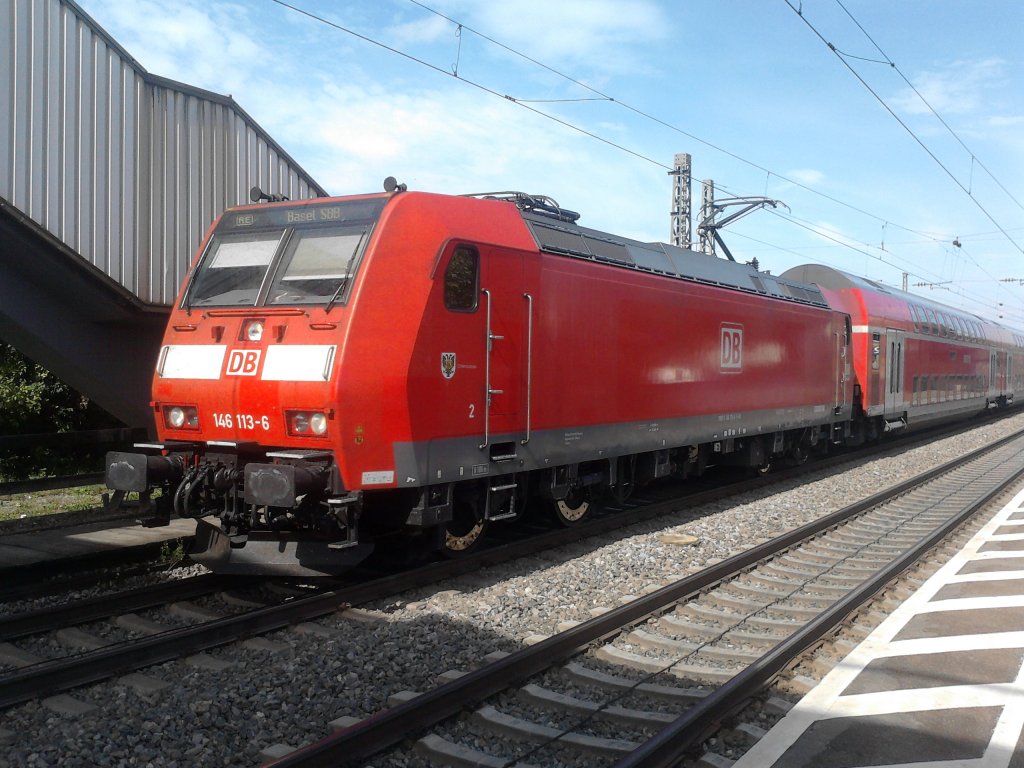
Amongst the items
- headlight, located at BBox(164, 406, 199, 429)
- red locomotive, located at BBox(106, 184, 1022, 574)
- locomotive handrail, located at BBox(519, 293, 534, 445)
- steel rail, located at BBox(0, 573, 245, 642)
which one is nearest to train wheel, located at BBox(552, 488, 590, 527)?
red locomotive, located at BBox(106, 184, 1022, 574)

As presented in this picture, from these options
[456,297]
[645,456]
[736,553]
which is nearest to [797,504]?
[645,456]

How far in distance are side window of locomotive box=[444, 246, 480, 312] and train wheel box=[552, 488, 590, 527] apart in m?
2.91

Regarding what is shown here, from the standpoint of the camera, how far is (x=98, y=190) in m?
11.8

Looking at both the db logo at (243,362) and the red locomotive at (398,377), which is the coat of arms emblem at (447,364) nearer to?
the red locomotive at (398,377)

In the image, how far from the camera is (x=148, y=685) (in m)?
5.30

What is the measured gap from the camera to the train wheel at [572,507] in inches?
384

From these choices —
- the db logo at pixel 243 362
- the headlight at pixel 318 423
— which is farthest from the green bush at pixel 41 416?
the headlight at pixel 318 423

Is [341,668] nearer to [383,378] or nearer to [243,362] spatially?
[383,378]

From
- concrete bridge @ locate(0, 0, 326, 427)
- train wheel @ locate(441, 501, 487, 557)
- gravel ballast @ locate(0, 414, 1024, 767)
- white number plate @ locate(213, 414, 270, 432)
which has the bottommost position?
gravel ballast @ locate(0, 414, 1024, 767)

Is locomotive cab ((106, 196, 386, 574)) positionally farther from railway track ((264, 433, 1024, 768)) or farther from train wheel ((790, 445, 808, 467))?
train wheel ((790, 445, 808, 467))

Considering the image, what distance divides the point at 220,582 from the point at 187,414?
150cm

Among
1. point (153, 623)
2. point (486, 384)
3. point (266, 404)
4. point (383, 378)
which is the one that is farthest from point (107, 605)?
point (486, 384)

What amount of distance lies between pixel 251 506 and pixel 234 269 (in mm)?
2293

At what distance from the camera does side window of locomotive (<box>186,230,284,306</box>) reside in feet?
25.3
